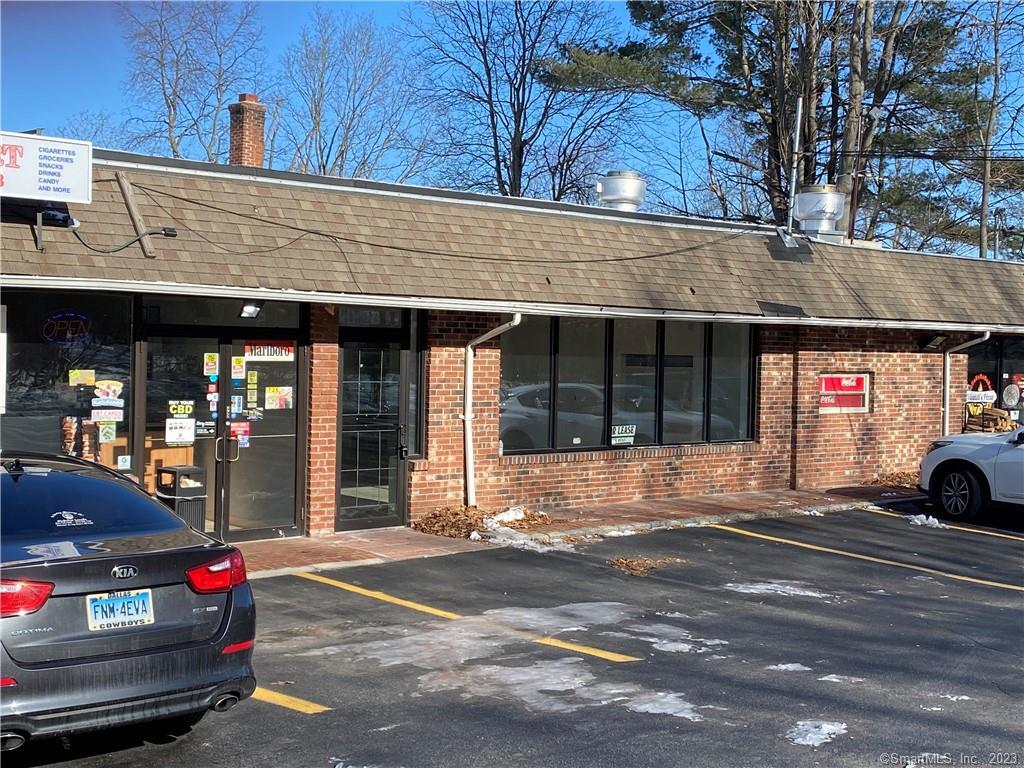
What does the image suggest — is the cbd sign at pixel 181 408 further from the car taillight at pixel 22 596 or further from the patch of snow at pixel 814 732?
the patch of snow at pixel 814 732

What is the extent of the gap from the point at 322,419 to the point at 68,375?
2.66m

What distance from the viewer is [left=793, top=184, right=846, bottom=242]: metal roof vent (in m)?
17.7

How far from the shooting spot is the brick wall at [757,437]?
12727 millimetres

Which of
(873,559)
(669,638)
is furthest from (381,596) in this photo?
(873,559)

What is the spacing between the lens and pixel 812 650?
774cm

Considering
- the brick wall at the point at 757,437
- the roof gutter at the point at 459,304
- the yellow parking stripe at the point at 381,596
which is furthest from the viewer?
the brick wall at the point at 757,437

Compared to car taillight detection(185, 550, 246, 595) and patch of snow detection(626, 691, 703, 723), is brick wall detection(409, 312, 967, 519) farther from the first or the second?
car taillight detection(185, 550, 246, 595)

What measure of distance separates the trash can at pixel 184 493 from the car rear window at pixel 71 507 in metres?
3.88

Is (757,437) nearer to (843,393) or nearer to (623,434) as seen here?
(843,393)

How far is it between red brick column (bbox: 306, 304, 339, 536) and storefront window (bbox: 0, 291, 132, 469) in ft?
6.39

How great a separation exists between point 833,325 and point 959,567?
514 cm

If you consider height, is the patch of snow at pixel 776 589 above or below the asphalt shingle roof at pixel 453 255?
below

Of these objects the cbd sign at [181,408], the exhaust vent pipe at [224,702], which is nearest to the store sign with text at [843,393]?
the cbd sign at [181,408]

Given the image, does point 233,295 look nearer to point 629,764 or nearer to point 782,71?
point 629,764
